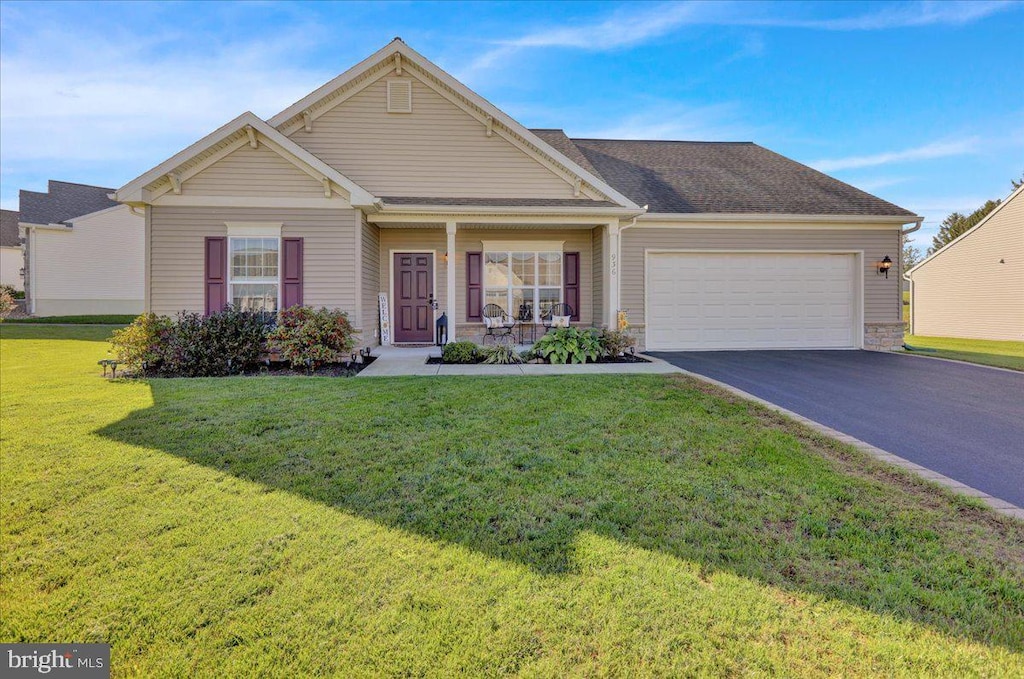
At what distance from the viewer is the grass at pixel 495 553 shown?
1912mm

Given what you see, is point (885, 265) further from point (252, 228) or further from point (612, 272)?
point (252, 228)

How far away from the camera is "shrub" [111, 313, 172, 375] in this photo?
8102 millimetres

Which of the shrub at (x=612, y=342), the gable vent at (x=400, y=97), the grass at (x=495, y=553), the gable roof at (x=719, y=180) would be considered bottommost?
the grass at (x=495, y=553)

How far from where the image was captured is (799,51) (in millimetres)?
12867

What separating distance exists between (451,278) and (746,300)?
701cm

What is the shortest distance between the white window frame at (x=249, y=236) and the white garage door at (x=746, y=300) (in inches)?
315

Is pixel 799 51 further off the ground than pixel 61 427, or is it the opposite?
pixel 799 51

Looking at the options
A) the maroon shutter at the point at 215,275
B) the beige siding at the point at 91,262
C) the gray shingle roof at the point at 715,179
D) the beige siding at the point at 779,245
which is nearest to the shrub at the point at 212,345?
the maroon shutter at the point at 215,275

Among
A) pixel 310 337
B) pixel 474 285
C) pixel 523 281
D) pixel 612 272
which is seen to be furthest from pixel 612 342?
pixel 310 337

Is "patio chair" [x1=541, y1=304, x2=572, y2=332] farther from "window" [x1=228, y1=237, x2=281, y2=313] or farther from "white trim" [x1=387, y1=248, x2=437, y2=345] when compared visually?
"window" [x1=228, y1=237, x2=281, y2=313]

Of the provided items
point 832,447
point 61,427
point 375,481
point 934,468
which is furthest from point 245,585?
point 934,468

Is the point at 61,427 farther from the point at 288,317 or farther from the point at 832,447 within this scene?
the point at 832,447

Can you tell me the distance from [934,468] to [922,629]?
2485mm

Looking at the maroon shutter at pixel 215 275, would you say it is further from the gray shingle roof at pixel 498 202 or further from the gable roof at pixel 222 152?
the gray shingle roof at pixel 498 202
